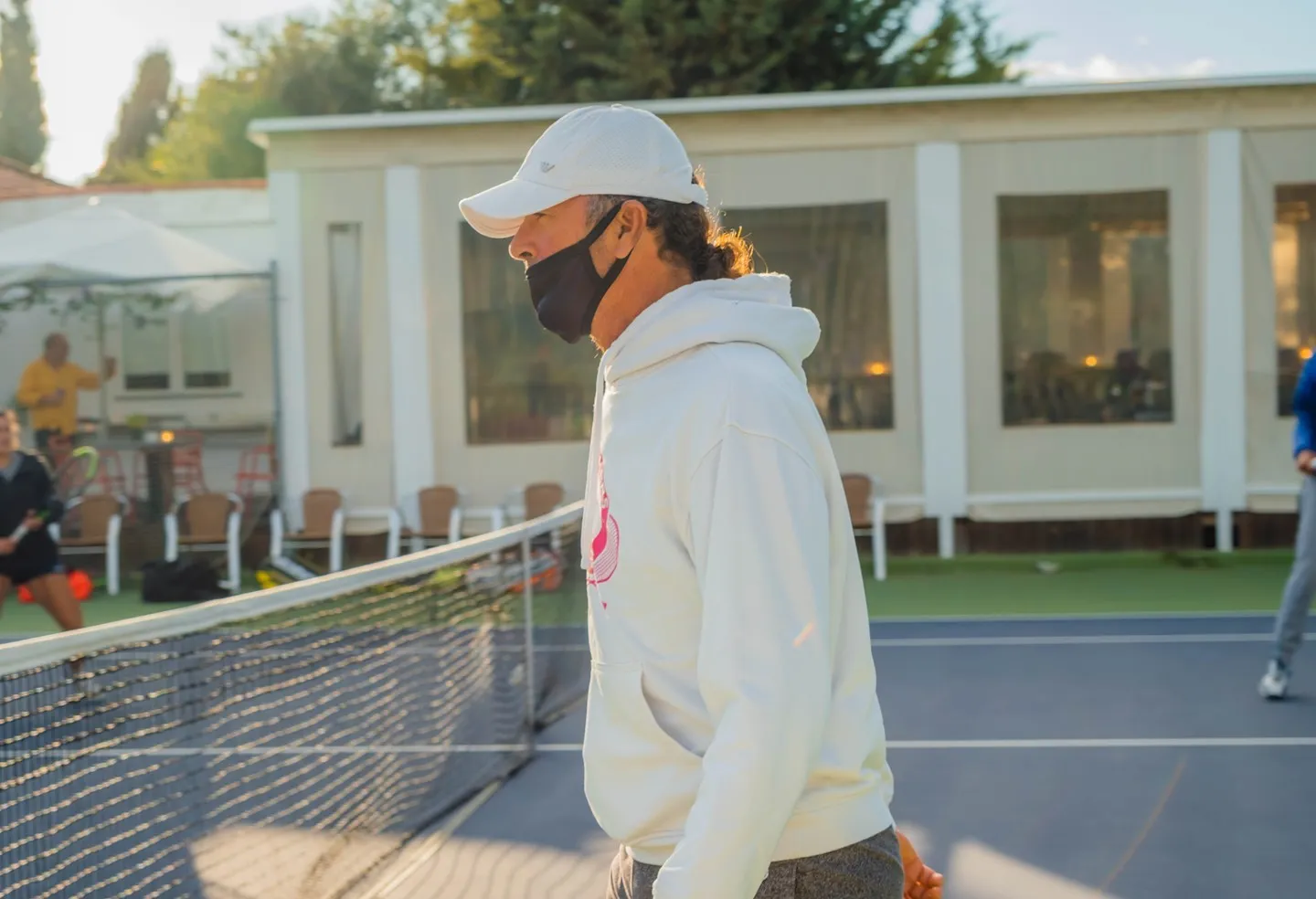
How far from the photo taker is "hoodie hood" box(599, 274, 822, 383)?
6.31 feet

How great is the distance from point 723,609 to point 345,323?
14748 mm

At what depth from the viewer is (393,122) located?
15.6m

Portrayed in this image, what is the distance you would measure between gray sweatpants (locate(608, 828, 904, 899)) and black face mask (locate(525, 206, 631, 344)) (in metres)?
0.77

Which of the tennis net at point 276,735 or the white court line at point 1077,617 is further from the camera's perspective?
the white court line at point 1077,617

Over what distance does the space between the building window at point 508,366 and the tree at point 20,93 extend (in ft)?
209

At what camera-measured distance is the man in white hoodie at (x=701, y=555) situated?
5.52 feet

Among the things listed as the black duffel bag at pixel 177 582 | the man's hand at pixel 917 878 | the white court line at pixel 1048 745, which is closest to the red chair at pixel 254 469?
the black duffel bag at pixel 177 582

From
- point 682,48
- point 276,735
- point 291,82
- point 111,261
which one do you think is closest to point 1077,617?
point 276,735

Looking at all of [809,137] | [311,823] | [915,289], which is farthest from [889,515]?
[311,823]

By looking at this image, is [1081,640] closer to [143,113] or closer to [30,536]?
[30,536]

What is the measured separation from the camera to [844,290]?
51.8ft

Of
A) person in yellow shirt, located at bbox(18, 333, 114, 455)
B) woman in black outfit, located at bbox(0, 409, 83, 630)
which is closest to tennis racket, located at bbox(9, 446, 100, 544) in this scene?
person in yellow shirt, located at bbox(18, 333, 114, 455)

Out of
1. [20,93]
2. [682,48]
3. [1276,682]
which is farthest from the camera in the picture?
[20,93]

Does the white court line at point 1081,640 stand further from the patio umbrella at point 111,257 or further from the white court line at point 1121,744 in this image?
the patio umbrella at point 111,257
